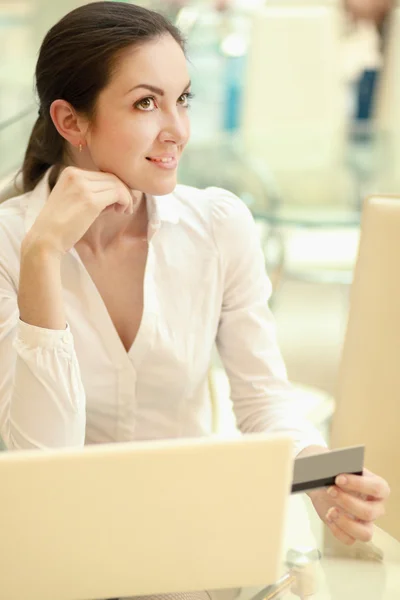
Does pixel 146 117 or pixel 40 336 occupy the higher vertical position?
pixel 146 117

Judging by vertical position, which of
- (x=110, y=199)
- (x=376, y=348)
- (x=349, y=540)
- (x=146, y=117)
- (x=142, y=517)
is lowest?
(x=349, y=540)

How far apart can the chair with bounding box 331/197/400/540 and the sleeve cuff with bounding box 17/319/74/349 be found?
0.51 metres

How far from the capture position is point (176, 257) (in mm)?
1543

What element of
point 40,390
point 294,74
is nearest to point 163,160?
point 40,390

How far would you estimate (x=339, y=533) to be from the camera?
1.23 meters

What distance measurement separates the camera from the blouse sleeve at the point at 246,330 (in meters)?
1.53

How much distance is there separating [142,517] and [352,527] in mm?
503

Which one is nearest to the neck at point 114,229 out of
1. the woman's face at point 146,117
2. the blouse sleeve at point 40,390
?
the woman's face at point 146,117

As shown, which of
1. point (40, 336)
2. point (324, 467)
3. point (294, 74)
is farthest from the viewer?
point (294, 74)

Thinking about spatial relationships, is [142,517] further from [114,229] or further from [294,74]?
[294,74]

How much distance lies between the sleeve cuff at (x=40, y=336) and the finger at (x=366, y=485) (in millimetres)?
414

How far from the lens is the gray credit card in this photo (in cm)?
99

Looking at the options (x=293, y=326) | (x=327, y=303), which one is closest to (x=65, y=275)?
(x=293, y=326)

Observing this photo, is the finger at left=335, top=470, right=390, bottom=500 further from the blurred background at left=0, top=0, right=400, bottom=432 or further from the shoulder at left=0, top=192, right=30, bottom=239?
the blurred background at left=0, top=0, right=400, bottom=432
